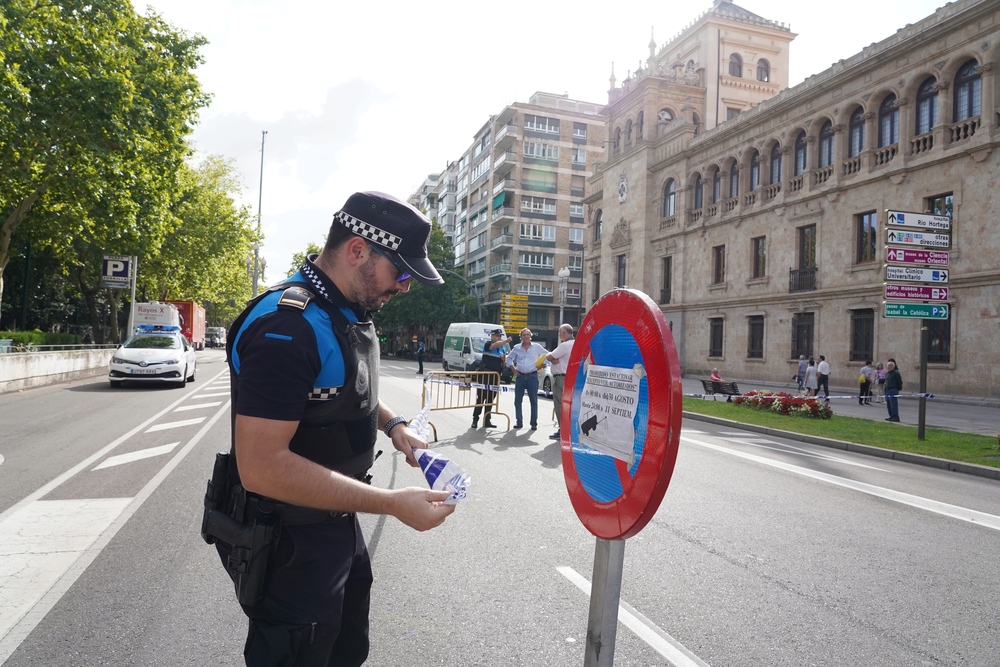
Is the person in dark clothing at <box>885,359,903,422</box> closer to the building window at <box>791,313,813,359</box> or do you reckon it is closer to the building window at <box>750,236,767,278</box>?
the building window at <box>791,313,813,359</box>

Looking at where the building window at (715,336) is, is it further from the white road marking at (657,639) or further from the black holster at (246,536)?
the black holster at (246,536)

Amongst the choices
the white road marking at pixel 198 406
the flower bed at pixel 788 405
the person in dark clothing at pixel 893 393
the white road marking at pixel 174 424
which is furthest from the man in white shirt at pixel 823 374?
the white road marking at pixel 174 424

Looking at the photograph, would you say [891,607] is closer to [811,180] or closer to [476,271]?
[811,180]

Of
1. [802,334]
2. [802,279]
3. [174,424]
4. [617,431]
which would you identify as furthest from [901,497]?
[802,279]

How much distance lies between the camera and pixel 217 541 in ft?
6.36

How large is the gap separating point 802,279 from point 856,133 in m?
6.20

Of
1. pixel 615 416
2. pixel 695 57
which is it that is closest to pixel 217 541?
pixel 615 416

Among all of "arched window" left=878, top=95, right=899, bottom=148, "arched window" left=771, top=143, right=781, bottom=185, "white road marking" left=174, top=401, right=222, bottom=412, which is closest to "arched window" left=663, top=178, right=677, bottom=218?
"arched window" left=771, top=143, right=781, bottom=185

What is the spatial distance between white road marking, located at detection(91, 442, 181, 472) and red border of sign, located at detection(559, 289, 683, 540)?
7712 millimetres

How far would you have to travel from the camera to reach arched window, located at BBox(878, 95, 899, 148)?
26.1 meters

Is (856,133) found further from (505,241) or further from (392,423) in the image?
(505,241)

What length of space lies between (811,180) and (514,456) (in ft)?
84.2

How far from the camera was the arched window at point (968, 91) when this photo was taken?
2291 centimetres

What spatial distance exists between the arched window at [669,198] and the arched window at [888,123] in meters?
13.4
